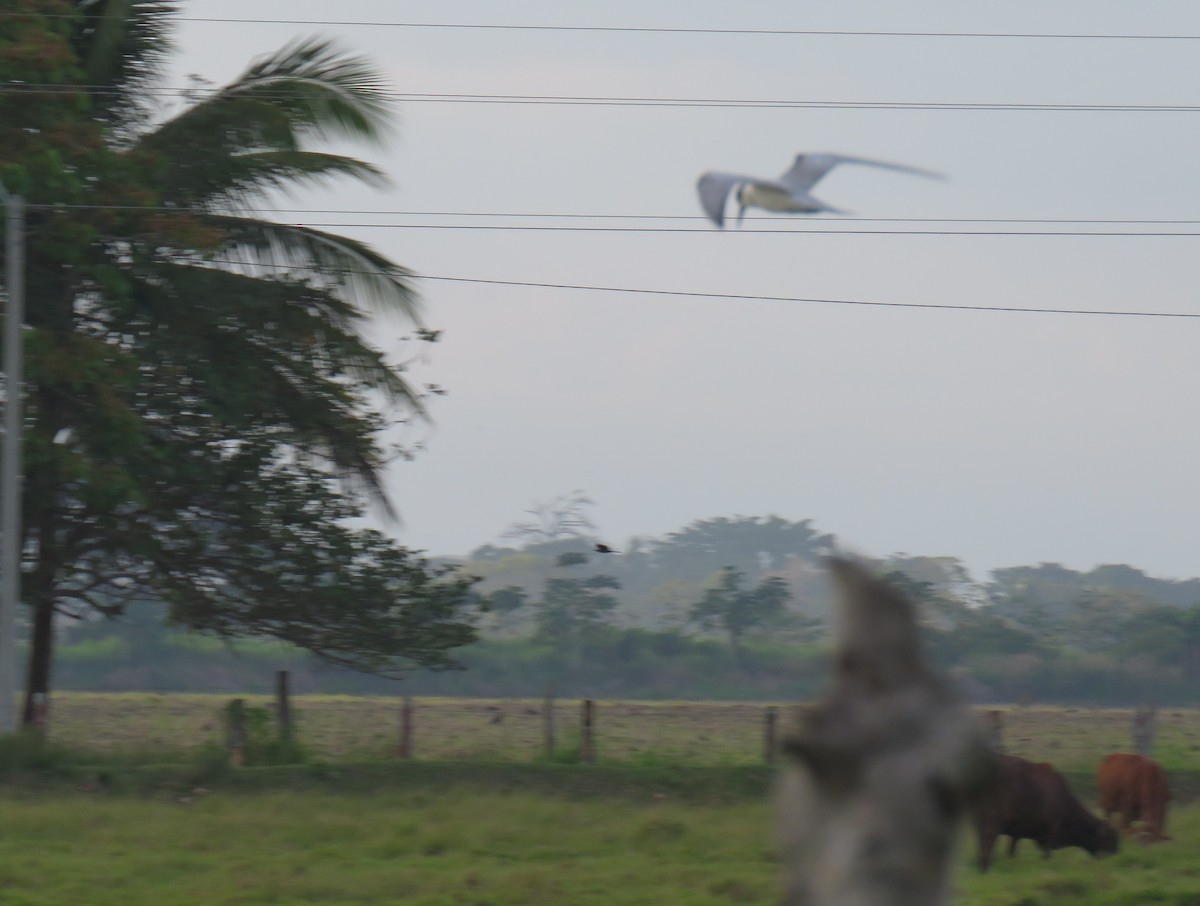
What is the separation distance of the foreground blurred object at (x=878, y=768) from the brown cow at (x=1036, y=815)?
9649mm

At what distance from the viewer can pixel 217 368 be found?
15648mm

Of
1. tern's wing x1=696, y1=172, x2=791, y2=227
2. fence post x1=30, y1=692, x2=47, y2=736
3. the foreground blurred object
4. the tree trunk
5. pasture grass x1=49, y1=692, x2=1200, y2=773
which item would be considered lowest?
pasture grass x1=49, y1=692, x2=1200, y2=773

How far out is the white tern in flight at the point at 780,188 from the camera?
707 centimetres

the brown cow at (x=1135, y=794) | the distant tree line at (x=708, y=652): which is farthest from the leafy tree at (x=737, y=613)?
the brown cow at (x=1135, y=794)

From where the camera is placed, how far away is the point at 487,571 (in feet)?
219

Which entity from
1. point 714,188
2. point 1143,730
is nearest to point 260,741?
point 714,188

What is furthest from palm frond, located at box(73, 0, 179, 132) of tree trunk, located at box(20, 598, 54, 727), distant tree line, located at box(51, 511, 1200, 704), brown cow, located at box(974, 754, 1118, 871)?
distant tree line, located at box(51, 511, 1200, 704)

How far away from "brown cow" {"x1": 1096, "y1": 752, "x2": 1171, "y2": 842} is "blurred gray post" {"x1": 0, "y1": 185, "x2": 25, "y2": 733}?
405 inches

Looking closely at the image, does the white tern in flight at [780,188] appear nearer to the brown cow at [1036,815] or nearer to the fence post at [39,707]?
the brown cow at [1036,815]

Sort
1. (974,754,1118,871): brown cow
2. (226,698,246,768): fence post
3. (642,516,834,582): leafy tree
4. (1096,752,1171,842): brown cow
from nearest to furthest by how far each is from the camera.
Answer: (974,754,1118,871): brown cow, (1096,752,1171,842): brown cow, (226,698,246,768): fence post, (642,516,834,582): leafy tree

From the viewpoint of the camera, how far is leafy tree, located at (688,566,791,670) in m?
39.9

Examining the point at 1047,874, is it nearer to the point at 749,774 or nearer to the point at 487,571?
the point at 749,774

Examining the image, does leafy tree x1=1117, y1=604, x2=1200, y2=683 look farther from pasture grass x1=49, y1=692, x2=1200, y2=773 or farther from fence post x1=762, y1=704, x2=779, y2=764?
fence post x1=762, y1=704, x2=779, y2=764

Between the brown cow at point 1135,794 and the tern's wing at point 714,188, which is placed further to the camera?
the brown cow at point 1135,794
